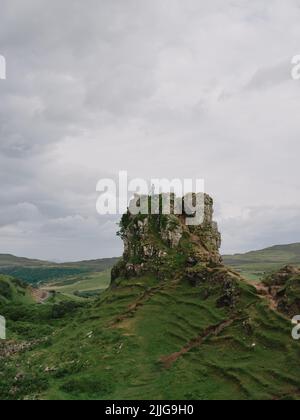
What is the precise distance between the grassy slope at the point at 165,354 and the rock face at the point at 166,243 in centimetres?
703

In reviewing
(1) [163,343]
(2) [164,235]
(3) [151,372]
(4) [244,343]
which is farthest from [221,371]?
(2) [164,235]

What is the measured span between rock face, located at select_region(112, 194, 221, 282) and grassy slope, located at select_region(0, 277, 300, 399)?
703cm

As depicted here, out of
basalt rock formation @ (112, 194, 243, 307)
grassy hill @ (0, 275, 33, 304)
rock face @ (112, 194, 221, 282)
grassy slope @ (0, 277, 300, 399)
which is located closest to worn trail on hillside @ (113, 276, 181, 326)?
grassy slope @ (0, 277, 300, 399)

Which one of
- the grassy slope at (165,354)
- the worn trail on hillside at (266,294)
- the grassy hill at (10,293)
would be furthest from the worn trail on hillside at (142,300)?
the grassy hill at (10,293)

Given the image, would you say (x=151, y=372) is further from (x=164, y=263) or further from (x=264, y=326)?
(x=164, y=263)

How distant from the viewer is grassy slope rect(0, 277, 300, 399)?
178ft

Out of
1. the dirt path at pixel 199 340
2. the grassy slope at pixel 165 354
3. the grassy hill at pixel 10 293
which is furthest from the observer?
the grassy hill at pixel 10 293

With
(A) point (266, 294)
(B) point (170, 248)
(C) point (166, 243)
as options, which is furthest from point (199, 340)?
(C) point (166, 243)

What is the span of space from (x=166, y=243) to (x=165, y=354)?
32.9m

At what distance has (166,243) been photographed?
3787 inches

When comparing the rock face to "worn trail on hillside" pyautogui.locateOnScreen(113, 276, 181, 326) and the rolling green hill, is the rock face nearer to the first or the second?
the rolling green hill

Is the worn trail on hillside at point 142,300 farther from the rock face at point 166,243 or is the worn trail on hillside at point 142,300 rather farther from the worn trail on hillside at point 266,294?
the worn trail on hillside at point 266,294

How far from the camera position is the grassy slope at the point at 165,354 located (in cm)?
5438
